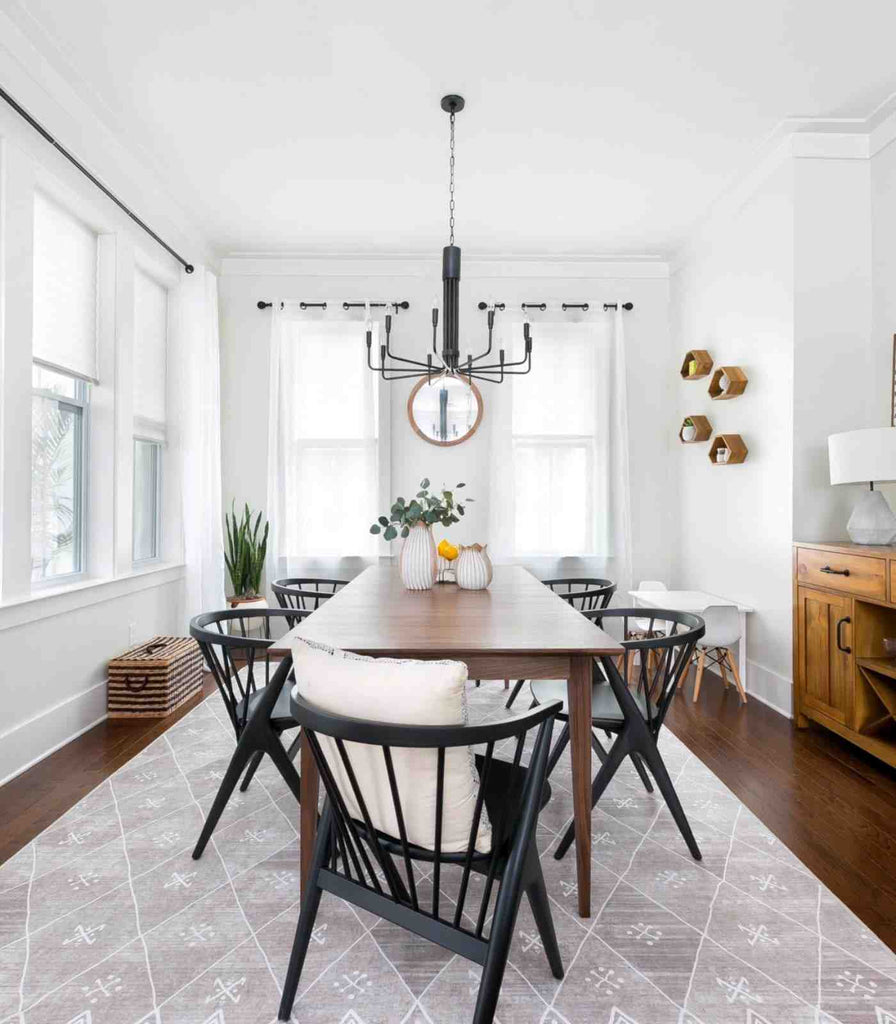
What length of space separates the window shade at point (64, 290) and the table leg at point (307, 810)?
A: 2.40 metres

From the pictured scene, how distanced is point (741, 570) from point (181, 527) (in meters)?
3.58

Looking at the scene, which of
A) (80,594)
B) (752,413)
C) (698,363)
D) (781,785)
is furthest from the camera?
(698,363)

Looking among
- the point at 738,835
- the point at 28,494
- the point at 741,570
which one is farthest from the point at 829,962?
the point at 28,494

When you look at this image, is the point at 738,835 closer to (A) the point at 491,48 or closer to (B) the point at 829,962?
(B) the point at 829,962

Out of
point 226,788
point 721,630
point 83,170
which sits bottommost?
point 226,788

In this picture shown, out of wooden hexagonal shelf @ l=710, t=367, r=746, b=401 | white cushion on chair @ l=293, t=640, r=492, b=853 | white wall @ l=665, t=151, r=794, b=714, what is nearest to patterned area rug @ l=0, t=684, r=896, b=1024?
white cushion on chair @ l=293, t=640, r=492, b=853

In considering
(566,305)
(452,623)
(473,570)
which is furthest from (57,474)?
(566,305)

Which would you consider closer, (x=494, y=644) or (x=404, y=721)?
(x=404, y=721)

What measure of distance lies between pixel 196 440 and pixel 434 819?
363 cm

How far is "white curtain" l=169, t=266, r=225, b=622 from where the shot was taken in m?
4.31

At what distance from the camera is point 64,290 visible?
320 centimetres

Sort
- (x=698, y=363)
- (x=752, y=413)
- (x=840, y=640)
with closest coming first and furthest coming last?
(x=840, y=640), (x=752, y=413), (x=698, y=363)

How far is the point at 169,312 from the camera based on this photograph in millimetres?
4375

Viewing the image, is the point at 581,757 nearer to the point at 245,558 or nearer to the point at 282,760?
the point at 282,760
